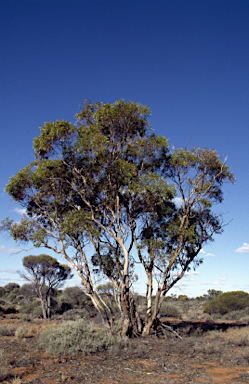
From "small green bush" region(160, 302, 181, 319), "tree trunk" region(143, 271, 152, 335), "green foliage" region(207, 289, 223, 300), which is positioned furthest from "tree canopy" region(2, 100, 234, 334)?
"green foliage" region(207, 289, 223, 300)

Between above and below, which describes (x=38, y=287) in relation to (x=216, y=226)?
below

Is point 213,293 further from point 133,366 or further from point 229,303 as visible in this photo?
point 133,366

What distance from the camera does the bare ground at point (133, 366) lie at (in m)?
6.50

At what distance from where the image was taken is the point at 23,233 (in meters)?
14.1

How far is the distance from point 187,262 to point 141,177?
490 cm

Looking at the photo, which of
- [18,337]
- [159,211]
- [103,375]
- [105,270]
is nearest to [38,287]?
[18,337]

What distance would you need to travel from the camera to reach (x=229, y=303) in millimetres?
27953

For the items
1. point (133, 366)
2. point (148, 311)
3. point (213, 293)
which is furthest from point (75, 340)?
point (213, 293)

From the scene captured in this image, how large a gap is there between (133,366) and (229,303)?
76.5ft

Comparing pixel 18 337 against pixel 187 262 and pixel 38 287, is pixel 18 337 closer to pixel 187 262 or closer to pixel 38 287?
pixel 187 262

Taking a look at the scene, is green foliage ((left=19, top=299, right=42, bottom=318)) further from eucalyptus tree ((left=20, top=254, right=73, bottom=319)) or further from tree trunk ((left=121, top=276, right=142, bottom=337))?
tree trunk ((left=121, top=276, right=142, bottom=337))

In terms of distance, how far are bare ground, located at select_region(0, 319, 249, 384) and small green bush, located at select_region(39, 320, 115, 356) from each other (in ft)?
0.96

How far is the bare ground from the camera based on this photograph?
6500 millimetres

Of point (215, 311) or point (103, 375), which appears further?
point (215, 311)
